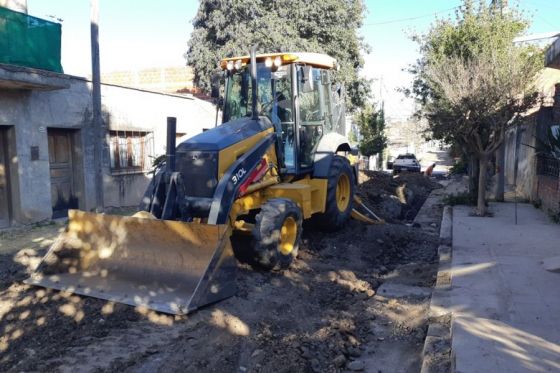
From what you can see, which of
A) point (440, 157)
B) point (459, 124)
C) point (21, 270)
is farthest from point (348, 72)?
point (440, 157)

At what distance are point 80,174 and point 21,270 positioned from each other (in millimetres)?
5341

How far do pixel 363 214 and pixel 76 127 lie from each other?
681 cm

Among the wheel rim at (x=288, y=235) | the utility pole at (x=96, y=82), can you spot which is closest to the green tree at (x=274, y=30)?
the utility pole at (x=96, y=82)

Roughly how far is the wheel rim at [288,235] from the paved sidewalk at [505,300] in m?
2.12

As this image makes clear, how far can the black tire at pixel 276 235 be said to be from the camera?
6062mm

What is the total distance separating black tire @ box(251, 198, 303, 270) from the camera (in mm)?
6062

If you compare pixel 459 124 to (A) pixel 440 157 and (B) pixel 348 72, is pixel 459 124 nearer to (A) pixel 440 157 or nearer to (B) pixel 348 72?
(B) pixel 348 72

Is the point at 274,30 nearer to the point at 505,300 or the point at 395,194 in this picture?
the point at 395,194

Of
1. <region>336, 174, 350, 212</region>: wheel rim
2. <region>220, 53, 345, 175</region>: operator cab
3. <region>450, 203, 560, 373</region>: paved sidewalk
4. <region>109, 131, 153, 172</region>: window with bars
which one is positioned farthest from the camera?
<region>109, 131, 153, 172</region>: window with bars

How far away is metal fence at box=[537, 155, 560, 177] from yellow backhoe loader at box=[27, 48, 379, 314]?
5275 mm

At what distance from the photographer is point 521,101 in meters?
10.4

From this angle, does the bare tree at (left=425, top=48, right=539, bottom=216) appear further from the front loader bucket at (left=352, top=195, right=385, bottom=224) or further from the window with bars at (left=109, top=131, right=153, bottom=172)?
the window with bars at (left=109, top=131, right=153, bottom=172)

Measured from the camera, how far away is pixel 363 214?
1066cm

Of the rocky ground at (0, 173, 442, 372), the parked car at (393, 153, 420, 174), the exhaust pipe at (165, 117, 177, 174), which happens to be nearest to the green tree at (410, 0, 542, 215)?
the rocky ground at (0, 173, 442, 372)
